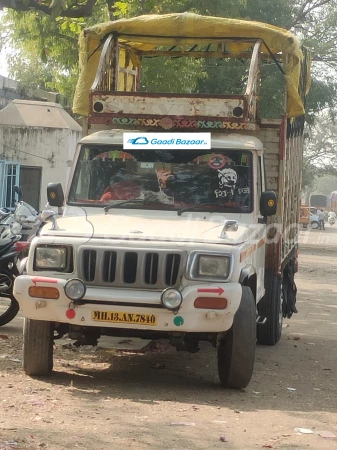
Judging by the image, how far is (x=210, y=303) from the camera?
266 inches

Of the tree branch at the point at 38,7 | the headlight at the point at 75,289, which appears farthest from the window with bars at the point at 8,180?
the headlight at the point at 75,289

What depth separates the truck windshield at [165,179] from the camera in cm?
813

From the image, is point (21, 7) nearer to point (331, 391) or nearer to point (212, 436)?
point (331, 391)

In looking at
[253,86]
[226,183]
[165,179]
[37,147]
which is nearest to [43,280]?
[165,179]

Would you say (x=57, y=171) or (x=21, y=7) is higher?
(x=21, y=7)

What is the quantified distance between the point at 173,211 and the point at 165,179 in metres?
0.38

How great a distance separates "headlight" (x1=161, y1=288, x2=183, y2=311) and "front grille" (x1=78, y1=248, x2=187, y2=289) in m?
0.11

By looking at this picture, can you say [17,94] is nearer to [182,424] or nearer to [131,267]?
[131,267]

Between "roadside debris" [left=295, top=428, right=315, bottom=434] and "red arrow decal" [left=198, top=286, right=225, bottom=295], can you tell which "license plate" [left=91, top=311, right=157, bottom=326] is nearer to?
"red arrow decal" [left=198, top=286, right=225, bottom=295]

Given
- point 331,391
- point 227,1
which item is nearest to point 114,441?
point 331,391

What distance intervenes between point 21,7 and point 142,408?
761 cm

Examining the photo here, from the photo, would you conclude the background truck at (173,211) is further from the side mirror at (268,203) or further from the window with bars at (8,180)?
the window with bars at (8,180)

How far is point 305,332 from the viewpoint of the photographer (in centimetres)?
1159

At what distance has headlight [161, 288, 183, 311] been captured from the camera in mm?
6742
